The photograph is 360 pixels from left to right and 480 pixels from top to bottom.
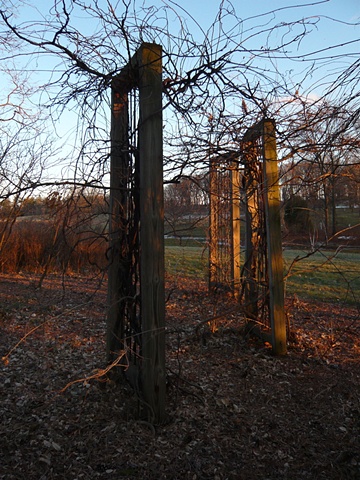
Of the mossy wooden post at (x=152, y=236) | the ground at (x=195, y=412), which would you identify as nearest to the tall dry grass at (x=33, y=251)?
the ground at (x=195, y=412)

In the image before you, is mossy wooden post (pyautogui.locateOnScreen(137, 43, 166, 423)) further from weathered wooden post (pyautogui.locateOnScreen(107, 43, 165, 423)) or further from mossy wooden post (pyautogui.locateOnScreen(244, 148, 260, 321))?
mossy wooden post (pyautogui.locateOnScreen(244, 148, 260, 321))

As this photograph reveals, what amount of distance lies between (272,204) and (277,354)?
1.52m

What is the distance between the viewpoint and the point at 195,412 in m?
3.31

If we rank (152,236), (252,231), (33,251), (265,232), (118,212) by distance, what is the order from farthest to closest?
(33,251), (252,231), (265,232), (118,212), (152,236)

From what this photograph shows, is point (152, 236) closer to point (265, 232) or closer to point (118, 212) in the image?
point (118, 212)

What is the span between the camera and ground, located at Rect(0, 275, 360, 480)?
2.69 m

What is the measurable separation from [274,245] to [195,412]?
1.98m

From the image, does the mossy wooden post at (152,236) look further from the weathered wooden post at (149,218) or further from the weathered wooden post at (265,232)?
the weathered wooden post at (265,232)

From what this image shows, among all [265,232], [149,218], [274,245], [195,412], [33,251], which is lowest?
[195,412]

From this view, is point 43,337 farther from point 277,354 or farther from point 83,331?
point 277,354

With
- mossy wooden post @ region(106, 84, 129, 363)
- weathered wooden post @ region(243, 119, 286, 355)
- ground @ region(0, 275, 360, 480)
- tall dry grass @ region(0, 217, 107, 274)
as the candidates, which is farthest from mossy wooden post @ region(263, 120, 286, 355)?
tall dry grass @ region(0, 217, 107, 274)

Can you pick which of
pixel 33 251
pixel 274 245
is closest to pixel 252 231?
pixel 274 245

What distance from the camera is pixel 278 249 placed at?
464 centimetres

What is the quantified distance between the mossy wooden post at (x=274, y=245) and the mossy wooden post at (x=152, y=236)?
1.79m
